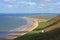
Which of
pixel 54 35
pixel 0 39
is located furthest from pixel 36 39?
pixel 0 39

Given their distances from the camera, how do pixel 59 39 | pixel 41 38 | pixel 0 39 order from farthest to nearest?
pixel 0 39
pixel 41 38
pixel 59 39

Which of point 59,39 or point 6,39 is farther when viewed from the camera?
point 6,39

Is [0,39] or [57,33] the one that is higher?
[0,39]

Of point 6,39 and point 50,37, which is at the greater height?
point 6,39

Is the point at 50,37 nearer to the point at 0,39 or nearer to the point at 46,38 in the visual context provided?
the point at 46,38

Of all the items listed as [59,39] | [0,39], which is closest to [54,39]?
[59,39]

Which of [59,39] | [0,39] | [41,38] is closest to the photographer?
[59,39]

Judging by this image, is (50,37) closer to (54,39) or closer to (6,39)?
(54,39)

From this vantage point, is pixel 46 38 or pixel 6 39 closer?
pixel 46 38
